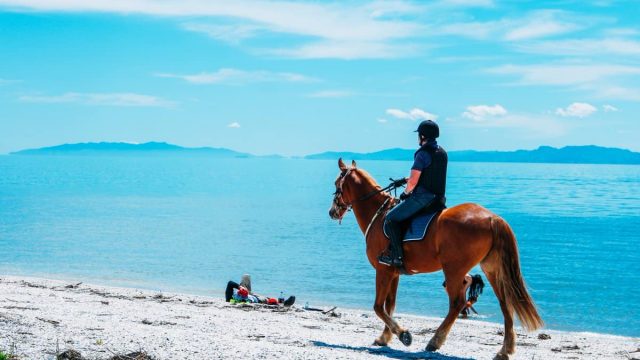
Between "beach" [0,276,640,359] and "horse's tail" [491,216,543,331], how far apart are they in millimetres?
1152

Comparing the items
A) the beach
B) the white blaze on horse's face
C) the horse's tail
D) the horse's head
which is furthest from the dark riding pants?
the beach

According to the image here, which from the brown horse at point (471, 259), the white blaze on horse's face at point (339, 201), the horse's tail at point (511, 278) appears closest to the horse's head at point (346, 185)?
the white blaze on horse's face at point (339, 201)

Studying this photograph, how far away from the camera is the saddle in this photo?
11461 millimetres

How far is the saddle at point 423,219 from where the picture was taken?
11.5 m

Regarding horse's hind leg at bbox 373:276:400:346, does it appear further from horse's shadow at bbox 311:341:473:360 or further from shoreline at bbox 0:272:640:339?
shoreline at bbox 0:272:640:339

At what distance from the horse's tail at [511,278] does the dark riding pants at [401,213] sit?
3.78ft

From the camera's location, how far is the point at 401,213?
460 inches

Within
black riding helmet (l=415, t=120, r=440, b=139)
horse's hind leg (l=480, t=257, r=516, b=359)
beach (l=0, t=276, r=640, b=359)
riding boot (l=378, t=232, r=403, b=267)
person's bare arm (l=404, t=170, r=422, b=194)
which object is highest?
black riding helmet (l=415, t=120, r=440, b=139)

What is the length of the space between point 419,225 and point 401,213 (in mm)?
350

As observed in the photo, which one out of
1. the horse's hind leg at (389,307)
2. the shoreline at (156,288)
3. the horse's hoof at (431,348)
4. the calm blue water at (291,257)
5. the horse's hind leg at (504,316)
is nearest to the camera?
the horse's hind leg at (504,316)

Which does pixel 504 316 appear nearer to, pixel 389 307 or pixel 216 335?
pixel 389 307

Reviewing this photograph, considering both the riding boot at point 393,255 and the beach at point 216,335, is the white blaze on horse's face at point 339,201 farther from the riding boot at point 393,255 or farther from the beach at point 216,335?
the beach at point 216,335

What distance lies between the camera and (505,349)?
1107 cm

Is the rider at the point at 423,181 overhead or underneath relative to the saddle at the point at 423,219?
overhead
